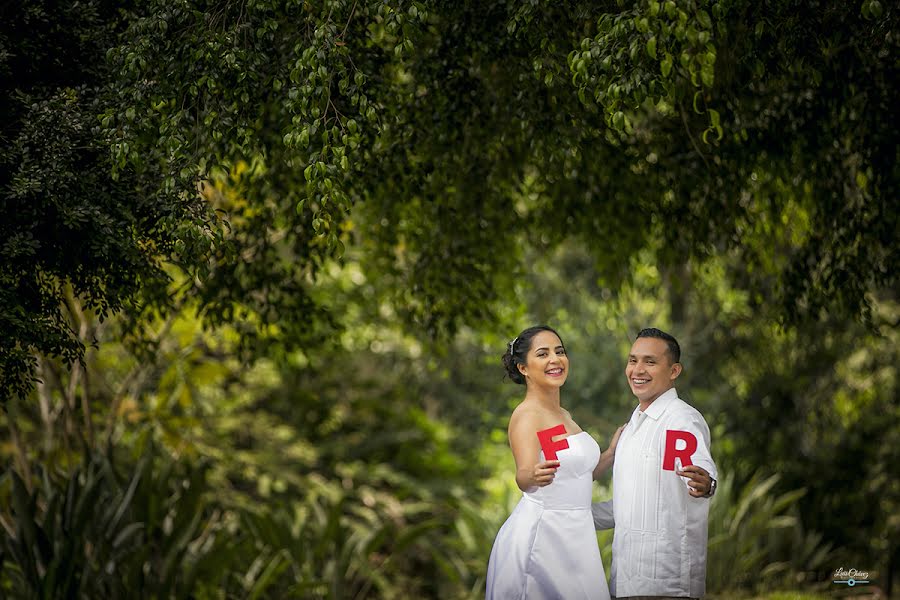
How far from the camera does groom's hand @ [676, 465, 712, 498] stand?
11.0 ft

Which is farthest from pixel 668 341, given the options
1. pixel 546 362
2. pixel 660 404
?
pixel 546 362

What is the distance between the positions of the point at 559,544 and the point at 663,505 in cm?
43

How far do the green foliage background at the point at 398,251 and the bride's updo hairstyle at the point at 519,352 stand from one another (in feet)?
2.84

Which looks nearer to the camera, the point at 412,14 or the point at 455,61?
the point at 412,14

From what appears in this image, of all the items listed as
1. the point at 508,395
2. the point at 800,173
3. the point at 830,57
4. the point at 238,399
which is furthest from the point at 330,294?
the point at 830,57

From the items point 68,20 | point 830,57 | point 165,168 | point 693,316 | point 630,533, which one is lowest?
point 630,533

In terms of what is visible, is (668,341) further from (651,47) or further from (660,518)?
(651,47)

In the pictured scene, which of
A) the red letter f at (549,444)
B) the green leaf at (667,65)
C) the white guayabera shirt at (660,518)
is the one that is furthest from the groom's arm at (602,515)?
the green leaf at (667,65)

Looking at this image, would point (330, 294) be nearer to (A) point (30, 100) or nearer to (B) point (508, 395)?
(B) point (508, 395)

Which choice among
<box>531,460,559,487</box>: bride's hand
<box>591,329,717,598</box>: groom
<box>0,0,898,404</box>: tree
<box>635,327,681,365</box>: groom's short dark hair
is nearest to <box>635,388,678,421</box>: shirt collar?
<box>591,329,717,598</box>: groom

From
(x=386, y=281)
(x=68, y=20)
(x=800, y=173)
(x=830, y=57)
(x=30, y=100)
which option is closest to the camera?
(x=30, y=100)

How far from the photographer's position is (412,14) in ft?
11.6

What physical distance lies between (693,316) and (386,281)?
172 inches

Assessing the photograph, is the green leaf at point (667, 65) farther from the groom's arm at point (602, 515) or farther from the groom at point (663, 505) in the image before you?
the groom's arm at point (602, 515)
